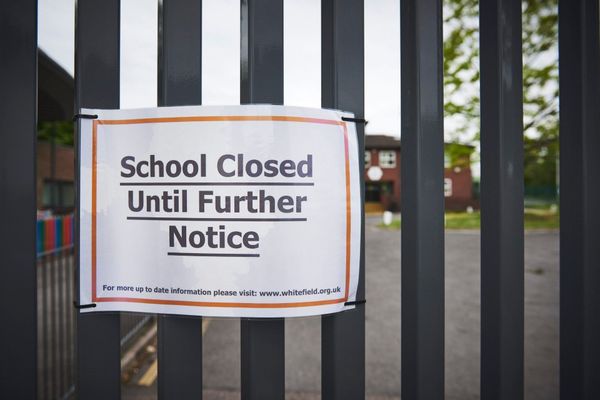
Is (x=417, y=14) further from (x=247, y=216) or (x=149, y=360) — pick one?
(x=149, y=360)

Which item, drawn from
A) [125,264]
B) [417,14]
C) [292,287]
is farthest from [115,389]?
[417,14]

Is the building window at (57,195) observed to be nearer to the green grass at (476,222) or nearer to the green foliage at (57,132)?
the green foliage at (57,132)

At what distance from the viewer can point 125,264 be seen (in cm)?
113

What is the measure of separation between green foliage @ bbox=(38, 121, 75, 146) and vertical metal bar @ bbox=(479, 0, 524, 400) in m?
21.6

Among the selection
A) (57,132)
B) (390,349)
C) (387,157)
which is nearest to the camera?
(387,157)

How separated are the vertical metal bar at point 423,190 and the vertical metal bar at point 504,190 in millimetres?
175

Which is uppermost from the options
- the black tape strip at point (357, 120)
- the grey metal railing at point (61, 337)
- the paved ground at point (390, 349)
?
the black tape strip at point (357, 120)

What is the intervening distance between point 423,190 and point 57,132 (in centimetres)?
2470

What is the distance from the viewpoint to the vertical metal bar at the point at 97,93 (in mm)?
1134

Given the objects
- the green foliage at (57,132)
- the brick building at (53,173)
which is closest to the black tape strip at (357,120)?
the brick building at (53,173)

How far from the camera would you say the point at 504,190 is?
1.22 m

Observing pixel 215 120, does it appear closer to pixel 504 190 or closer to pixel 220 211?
pixel 220 211

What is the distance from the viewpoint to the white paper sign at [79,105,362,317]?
106 centimetres
